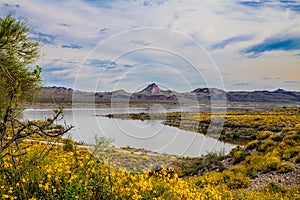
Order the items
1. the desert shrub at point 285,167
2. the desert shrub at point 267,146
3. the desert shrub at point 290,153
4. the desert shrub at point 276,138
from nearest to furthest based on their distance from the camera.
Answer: the desert shrub at point 285,167, the desert shrub at point 290,153, the desert shrub at point 267,146, the desert shrub at point 276,138

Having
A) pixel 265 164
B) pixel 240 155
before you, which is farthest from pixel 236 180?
pixel 240 155

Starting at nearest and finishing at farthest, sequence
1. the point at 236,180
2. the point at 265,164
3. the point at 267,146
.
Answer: the point at 236,180 → the point at 265,164 → the point at 267,146

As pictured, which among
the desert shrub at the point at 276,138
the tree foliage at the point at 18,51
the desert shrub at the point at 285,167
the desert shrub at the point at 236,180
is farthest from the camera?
the desert shrub at the point at 276,138

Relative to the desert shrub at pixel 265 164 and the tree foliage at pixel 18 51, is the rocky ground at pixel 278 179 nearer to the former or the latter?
the desert shrub at pixel 265 164

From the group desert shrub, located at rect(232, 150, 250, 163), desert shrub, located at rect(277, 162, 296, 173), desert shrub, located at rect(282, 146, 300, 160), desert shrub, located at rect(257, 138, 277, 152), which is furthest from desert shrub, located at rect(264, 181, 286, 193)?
desert shrub, located at rect(257, 138, 277, 152)

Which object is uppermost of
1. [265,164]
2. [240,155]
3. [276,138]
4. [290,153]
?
[276,138]

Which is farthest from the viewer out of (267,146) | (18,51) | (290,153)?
(267,146)

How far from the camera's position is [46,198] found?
12.5 ft

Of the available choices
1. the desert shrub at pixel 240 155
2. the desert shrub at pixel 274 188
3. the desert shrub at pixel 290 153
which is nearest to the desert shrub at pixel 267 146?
the desert shrub at pixel 240 155

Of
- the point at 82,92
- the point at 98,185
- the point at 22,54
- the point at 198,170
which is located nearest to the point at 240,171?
the point at 198,170

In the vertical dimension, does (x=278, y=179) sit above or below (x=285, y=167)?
below

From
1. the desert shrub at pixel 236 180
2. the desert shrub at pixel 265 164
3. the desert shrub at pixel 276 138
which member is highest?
the desert shrub at pixel 276 138

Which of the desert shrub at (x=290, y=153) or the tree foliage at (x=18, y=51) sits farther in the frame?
the desert shrub at (x=290, y=153)

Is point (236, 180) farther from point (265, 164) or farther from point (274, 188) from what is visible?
point (265, 164)
